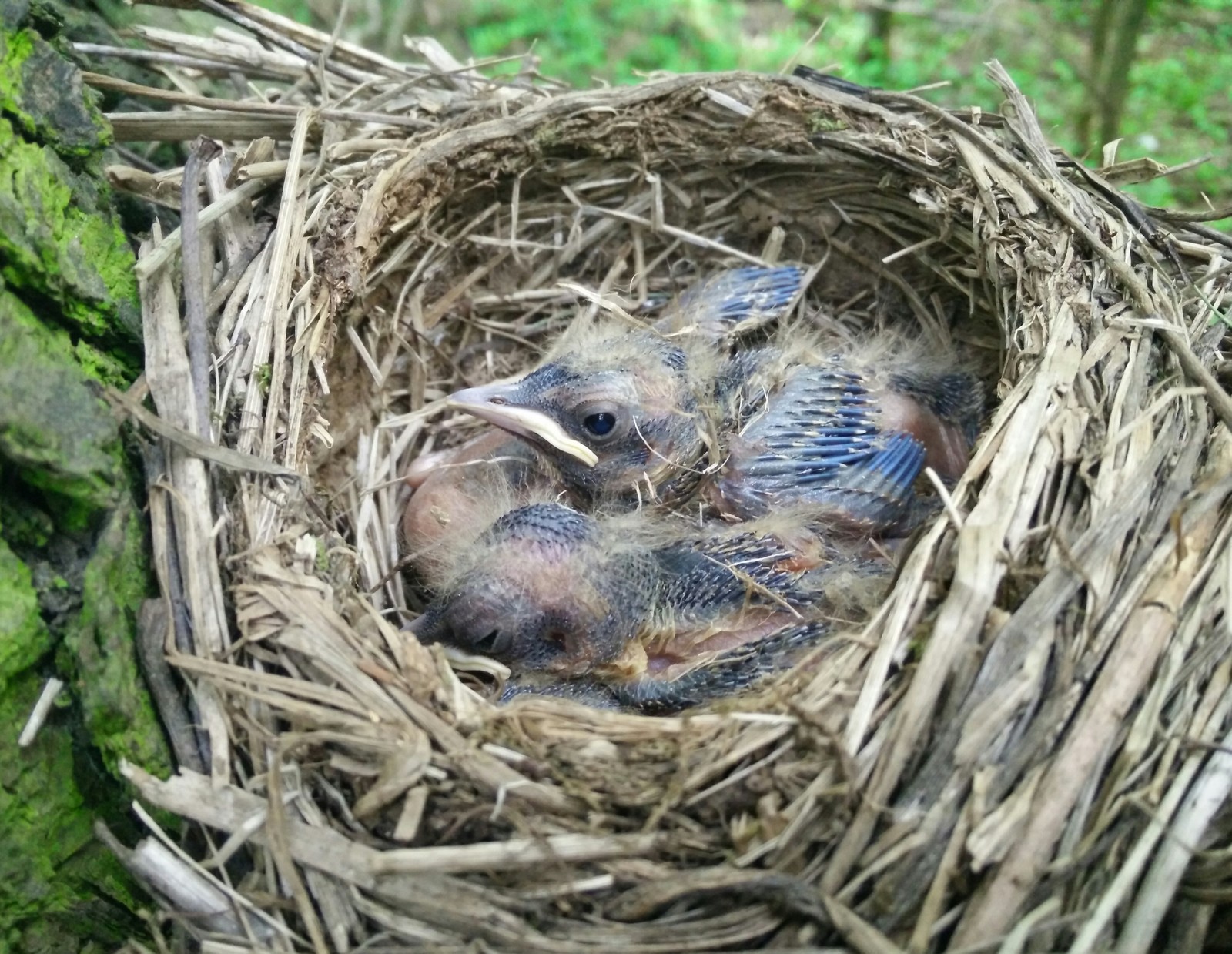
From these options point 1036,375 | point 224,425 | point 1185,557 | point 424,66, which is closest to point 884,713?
point 1185,557

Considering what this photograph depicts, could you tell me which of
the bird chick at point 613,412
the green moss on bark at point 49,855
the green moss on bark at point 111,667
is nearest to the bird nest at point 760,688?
the green moss on bark at point 111,667

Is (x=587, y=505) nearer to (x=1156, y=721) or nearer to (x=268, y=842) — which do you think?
(x=268, y=842)

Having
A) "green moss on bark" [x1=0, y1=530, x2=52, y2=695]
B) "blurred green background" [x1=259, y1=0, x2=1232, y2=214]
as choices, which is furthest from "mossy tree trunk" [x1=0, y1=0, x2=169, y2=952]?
"blurred green background" [x1=259, y1=0, x2=1232, y2=214]

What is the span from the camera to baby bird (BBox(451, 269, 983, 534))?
1.72 m

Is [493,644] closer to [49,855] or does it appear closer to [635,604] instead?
[635,604]

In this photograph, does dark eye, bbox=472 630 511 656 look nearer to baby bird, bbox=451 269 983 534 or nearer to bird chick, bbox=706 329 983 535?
baby bird, bbox=451 269 983 534

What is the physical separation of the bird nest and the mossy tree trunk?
0.06 meters

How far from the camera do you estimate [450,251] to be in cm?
207

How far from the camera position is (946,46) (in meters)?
3.53

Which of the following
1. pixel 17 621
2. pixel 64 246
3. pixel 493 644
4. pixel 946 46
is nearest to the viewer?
pixel 17 621

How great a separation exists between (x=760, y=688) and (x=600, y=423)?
608 mm

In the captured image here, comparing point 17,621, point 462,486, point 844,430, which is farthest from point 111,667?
point 844,430

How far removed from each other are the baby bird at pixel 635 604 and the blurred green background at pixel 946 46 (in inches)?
40.2

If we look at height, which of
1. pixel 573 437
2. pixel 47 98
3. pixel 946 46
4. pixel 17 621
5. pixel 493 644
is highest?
pixel 946 46
